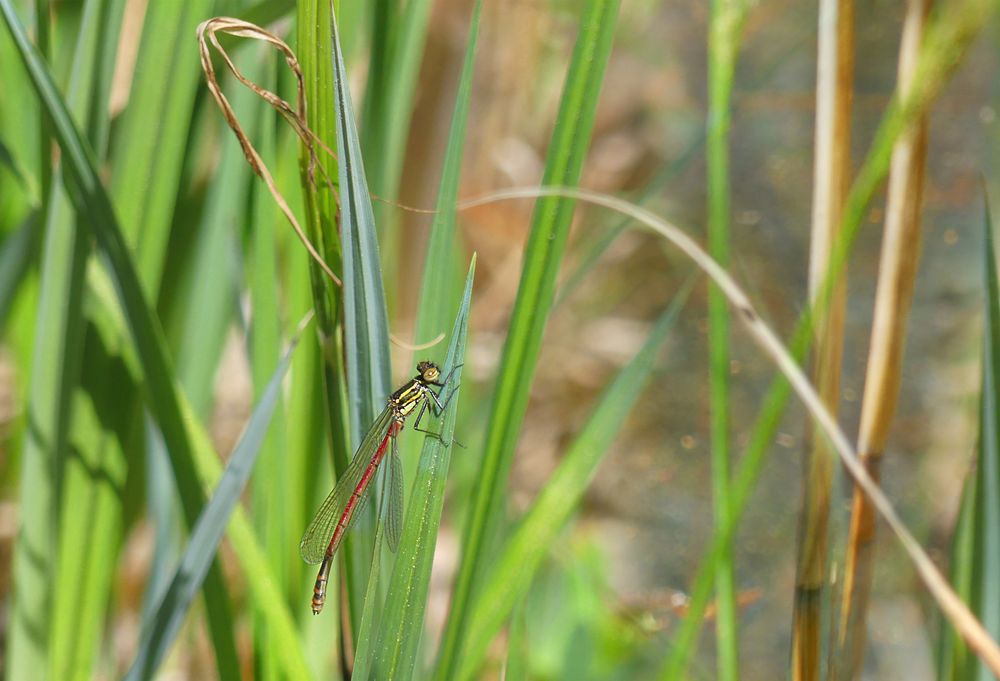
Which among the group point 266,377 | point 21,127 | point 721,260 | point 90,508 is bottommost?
point 90,508

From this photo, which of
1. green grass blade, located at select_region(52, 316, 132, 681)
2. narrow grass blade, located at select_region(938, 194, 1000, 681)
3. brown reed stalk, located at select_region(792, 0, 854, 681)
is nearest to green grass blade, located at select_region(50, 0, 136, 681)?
green grass blade, located at select_region(52, 316, 132, 681)

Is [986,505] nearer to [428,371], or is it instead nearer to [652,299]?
[428,371]

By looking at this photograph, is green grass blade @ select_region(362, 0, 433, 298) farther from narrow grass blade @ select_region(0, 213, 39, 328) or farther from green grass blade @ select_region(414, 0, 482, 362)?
narrow grass blade @ select_region(0, 213, 39, 328)

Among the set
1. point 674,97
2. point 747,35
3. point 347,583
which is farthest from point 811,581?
point 674,97

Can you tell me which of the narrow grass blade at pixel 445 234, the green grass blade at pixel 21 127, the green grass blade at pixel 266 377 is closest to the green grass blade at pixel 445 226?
the narrow grass blade at pixel 445 234

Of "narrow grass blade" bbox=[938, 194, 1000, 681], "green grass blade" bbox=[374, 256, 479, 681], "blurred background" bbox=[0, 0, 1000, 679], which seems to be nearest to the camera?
"green grass blade" bbox=[374, 256, 479, 681]

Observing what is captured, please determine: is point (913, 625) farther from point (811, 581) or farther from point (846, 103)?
point (846, 103)

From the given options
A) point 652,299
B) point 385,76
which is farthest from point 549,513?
point 652,299

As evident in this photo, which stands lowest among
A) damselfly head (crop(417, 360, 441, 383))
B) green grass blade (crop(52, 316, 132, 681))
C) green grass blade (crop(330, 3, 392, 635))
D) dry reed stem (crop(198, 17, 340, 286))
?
green grass blade (crop(52, 316, 132, 681))
